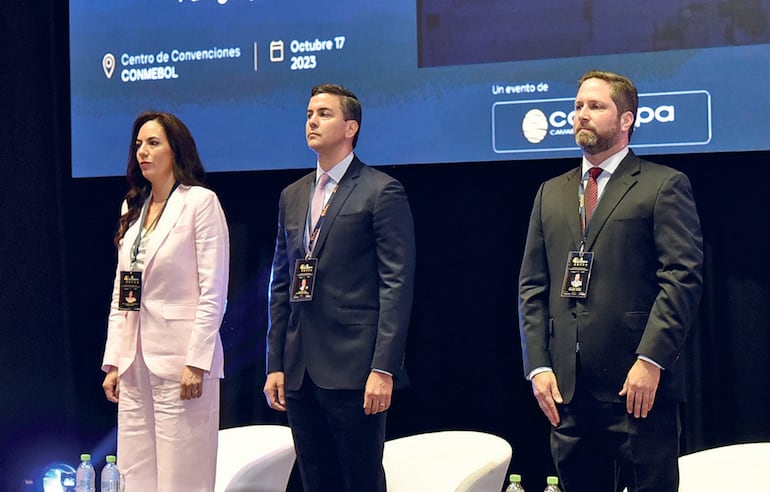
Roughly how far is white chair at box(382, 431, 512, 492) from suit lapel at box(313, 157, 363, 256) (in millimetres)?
956

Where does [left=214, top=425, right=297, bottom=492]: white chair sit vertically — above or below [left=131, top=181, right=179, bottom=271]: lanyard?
below

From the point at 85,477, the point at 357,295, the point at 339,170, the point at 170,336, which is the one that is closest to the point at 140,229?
the point at 170,336

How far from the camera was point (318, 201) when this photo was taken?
11.0ft

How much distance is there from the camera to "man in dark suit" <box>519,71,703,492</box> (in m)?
2.74

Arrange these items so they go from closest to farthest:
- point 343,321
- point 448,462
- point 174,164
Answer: point 343,321
point 174,164
point 448,462

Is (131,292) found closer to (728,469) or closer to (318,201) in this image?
(318,201)

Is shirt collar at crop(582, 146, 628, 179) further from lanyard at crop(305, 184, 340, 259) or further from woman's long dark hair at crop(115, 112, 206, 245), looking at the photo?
woman's long dark hair at crop(115, 112, 206, 245)

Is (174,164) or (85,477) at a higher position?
(174,164)

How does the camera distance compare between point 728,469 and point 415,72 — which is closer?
point 728,469

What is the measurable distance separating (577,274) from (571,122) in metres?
1.27

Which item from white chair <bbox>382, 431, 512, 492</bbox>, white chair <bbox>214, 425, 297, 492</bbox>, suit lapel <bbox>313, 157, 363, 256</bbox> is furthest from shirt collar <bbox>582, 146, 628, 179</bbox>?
white chair <bbox>214, 425, 297, 492</bbox>

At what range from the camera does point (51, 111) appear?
5.12 metres

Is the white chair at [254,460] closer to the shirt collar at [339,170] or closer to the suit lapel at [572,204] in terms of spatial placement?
the shirt collar at [339,170]

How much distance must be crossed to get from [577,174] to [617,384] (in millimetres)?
630
